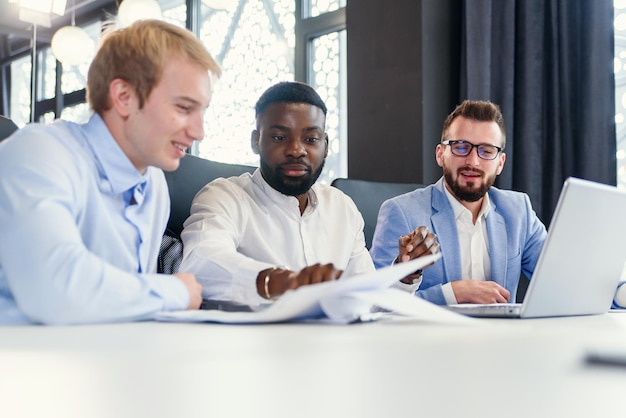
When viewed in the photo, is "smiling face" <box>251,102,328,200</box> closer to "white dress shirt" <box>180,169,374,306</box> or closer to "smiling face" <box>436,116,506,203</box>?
"white dress shirt" <box>180,169,374,306</box>

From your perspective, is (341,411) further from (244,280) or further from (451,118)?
(451,118)

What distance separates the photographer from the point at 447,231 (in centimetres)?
223

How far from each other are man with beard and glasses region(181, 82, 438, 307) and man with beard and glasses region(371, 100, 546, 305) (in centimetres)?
21

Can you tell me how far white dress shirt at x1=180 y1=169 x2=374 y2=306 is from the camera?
5.79 ft

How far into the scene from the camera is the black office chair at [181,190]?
6.03ft

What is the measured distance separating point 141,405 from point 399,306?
0.46 metres

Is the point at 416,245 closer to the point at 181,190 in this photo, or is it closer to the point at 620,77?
the point at 181,190

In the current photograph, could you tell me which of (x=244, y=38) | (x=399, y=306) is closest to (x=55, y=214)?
(x=399, y=306)

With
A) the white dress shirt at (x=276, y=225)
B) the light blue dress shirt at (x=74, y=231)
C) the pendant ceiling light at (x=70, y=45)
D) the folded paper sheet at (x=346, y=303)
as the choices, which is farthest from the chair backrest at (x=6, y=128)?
the pendant ceiling light at (x=70, y=45)

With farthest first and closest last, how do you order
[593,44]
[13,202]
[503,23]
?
1. [503,23]
2. [593,44]
3. [13,202]

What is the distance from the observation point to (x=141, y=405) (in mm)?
377

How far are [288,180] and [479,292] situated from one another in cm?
59

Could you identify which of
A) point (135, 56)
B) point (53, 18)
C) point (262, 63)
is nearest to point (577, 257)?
point (135, 56)

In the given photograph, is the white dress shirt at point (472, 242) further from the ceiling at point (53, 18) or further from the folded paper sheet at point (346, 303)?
the ceiling at point (53, 18)
